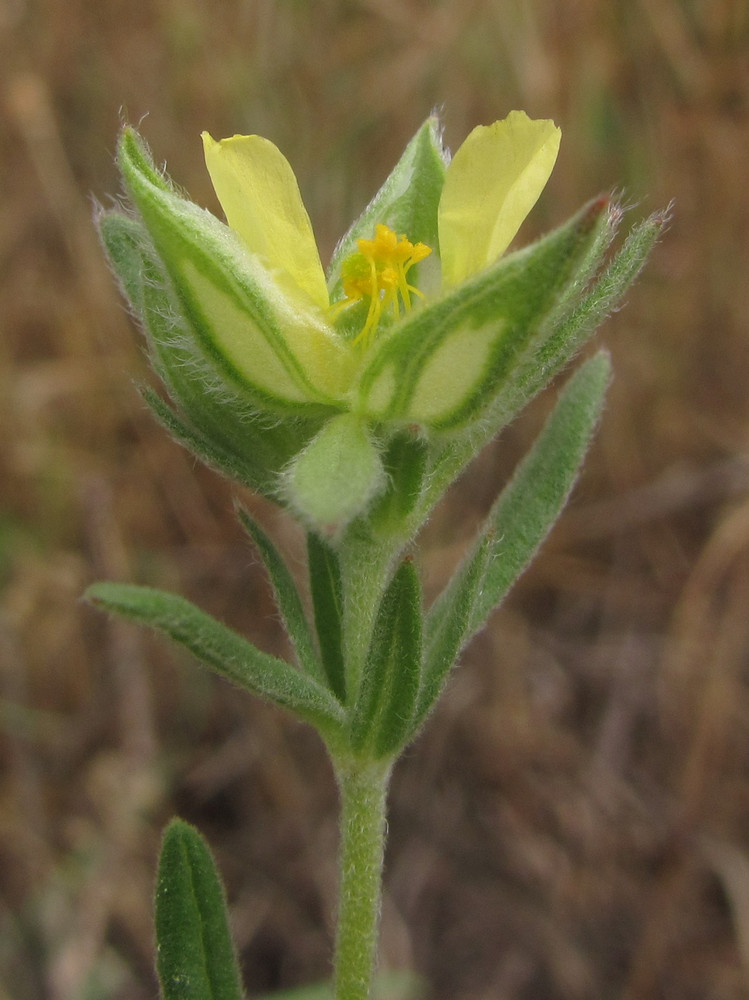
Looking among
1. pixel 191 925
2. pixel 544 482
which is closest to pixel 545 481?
pixel 544 482

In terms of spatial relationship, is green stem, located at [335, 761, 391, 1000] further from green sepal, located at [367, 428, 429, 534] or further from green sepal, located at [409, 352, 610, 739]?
green sepal, located at [367, 428, 429, 534]

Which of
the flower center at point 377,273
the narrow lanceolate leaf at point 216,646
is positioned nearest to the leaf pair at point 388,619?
the narrow lanceolate leaf at point 216,646

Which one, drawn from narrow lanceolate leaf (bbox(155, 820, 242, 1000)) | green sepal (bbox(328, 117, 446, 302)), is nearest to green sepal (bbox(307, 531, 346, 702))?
narrow lanceolate leaf (bbox(155, 820, 242, 1000))

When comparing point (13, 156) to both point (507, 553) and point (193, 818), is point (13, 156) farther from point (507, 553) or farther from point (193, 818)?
point (507, 553)

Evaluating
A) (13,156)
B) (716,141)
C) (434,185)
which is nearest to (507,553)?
(434,185)

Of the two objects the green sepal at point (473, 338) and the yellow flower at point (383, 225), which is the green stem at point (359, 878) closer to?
the green sepal at point (473, 338)

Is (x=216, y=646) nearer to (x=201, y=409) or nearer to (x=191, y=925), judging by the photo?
(x=201, y=409)
